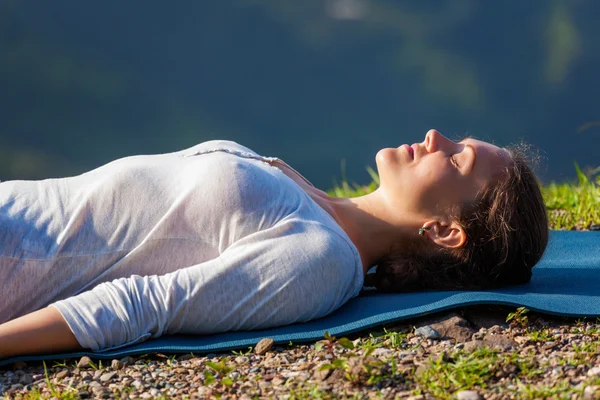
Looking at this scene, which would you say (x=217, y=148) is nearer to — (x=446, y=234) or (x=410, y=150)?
(x=410, y=150)

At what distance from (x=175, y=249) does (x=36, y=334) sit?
53 centimetres

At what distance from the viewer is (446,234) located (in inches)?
121

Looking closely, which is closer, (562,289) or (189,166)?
(189,166)

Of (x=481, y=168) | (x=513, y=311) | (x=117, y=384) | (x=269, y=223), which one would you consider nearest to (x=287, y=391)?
(x=117, y=384)

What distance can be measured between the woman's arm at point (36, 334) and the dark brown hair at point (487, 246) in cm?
125

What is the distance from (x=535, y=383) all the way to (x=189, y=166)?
1.38 metres

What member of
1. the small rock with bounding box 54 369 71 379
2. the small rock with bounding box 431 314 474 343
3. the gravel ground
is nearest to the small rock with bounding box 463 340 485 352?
the gravel ground

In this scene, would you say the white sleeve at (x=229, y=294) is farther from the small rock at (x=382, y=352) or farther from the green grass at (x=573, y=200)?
the green grass at (x=573, y=200)

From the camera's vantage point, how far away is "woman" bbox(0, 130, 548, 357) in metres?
2.56

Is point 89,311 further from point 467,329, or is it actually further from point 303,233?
point 467,329

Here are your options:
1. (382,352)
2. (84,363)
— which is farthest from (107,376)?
(382,352)

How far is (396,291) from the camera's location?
315cm

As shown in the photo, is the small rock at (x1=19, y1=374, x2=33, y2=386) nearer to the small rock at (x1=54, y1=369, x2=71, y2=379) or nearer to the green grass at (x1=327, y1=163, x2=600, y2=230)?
the small rock at (x1=54, y1=369, x2=71, y2=379)

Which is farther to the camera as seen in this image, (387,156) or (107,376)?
(387,156)
